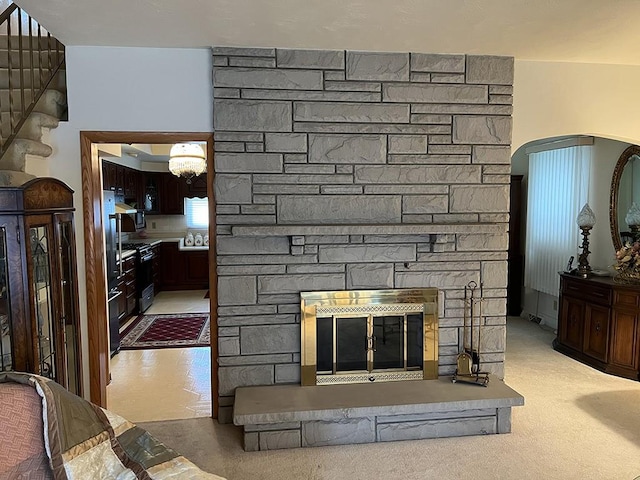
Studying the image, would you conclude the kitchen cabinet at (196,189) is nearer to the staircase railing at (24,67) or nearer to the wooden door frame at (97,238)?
the staircase railing at (24,67)

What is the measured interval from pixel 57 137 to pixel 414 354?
2873 millimetres

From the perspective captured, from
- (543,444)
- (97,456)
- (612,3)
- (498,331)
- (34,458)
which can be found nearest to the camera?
(34,458)

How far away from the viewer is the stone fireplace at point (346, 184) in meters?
3.13

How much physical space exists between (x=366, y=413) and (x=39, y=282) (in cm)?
198

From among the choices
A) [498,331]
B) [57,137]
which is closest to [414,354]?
[498,331]

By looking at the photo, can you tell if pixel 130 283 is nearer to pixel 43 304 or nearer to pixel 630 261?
pixel 43 304

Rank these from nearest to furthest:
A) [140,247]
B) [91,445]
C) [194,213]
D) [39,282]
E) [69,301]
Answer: [91,445], [39,282], [69,301], [140,247], [194,213]

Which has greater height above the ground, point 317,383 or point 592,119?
point 592,119

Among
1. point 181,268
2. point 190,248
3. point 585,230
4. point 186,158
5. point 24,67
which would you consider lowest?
point 181,268

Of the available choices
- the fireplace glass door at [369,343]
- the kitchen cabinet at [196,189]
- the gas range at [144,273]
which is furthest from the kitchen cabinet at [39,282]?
the kitchen cabinet at [196,189]

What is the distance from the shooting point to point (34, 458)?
1588 millimetres

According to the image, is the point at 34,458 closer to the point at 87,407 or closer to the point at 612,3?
the point at 87,407

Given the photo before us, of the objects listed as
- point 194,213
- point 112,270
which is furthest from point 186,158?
point 194,213

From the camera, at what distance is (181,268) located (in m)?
8.04
